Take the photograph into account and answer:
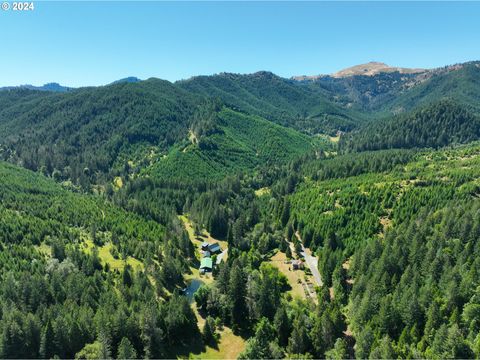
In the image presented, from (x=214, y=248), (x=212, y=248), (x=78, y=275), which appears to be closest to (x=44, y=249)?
(x=78, y=275)

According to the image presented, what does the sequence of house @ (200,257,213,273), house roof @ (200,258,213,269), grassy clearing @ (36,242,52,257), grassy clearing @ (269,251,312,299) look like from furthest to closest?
house roof @ (200,258,213,269), house @ (200,257,213,273), grassy clearing @ (36,242,52,257), grassy clearing @ (269,251,312,299)

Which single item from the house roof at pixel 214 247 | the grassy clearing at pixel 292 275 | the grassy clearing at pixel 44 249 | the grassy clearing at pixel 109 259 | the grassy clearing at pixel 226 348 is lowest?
the grassy clearing at pixel 226 348

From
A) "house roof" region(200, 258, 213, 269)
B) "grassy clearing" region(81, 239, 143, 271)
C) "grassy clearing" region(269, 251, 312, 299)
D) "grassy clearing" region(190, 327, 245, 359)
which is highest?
"grassy clearing" region(81, 239, 143, 271)

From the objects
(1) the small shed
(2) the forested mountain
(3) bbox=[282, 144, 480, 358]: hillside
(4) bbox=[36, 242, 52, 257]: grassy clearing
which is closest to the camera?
(3) bbox=[282, 144, 480, 358]: hillside

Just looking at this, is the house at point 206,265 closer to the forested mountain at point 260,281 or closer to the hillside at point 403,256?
the forested mountain at point 260,281

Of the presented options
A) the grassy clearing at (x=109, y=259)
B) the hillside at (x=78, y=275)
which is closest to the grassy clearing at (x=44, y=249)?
the hillside at (x=78, y=275)

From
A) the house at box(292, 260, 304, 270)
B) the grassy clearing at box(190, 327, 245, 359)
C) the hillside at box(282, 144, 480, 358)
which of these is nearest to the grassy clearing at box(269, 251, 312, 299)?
the house at box(292, 260, 304, 270)

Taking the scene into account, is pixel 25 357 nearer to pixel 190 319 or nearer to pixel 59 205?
pixel 190 319

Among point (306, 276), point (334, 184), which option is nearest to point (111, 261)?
point (306, 276)

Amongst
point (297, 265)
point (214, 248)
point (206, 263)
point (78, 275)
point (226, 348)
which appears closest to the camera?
point (226, 348)

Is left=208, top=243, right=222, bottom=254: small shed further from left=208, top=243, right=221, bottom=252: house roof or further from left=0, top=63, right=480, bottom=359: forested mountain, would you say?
left=0, top=63, right=480, bottom=359: forested mountain

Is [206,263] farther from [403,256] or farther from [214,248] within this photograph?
[403,256]
